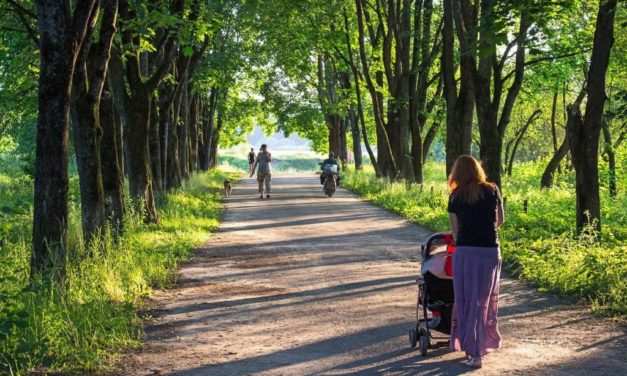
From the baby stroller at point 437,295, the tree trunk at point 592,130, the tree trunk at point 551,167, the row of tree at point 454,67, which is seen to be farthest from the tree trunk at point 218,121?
the baby stroller at point 437,295

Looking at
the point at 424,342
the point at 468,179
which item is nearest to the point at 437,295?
the point at 424,342

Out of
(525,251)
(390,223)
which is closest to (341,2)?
(390,223)

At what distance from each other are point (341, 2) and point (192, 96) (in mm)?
7970

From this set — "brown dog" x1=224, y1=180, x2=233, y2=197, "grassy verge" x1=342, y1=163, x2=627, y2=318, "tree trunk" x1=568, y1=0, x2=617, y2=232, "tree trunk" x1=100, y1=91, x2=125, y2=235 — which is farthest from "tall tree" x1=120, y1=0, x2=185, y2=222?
"brown dog" x1=224, y1=180, x2=233, y2=197

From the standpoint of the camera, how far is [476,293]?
6.66 m

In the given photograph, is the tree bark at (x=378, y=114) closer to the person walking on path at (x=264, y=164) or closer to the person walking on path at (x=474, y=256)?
the person walking on path at (x=264, y=164)

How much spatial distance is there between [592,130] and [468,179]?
6.57 meters

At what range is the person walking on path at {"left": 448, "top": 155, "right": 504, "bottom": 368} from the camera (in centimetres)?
666

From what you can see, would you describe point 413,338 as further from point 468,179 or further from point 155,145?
point 155,145

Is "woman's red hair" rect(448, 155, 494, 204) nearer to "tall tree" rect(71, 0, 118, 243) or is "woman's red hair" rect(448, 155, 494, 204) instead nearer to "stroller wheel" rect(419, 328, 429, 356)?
"stroller wheel" rect(419, 328, 429, 356)

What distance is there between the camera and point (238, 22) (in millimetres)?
34781

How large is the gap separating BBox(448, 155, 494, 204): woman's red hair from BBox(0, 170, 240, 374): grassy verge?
3.41 m

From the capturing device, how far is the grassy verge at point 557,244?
9.74 metres

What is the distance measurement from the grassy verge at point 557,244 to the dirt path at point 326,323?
1.48 feet
